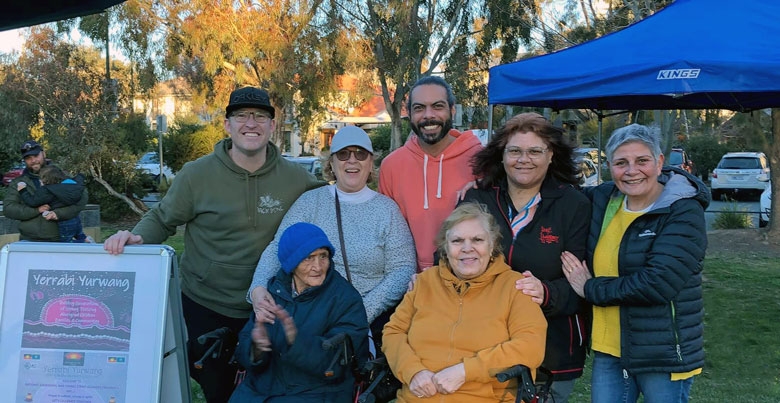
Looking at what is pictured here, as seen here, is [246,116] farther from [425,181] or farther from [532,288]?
[532,288]

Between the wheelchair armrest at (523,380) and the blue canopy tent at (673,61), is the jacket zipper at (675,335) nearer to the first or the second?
the wheelchair armrest at (523,380)

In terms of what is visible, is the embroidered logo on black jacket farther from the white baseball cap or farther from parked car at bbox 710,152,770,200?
parked car at bbox 710,152,770,200

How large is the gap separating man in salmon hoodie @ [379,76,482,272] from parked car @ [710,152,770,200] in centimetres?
2237

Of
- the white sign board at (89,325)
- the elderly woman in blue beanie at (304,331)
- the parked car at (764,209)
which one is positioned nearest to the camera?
the elderly woman in blue beanie at (304,331)

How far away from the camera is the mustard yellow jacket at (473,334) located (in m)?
2.85

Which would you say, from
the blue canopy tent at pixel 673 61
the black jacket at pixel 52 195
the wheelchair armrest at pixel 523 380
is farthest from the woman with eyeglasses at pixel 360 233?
the black jacket at pixel 52 195

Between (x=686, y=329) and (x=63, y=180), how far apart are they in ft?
25.2

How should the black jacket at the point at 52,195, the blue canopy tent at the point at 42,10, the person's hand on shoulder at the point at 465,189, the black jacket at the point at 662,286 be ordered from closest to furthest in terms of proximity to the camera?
the blue canopy tent at the point at 42,10
the black jacket at the point at 662,286
the person's hand on shoulder at the point at 465,189
the black jacket at the point at 52,195

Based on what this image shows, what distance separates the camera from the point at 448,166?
3.54m

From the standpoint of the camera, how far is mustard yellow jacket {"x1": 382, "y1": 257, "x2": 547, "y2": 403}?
9.36ft

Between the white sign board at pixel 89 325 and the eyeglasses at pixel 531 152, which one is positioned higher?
the eyeglasses at pixel 531 152

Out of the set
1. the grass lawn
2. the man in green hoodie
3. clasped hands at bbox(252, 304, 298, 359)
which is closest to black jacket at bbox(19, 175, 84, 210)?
the grass lawn

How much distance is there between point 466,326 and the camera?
295cm

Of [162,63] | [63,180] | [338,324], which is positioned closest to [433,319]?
[338,324]
